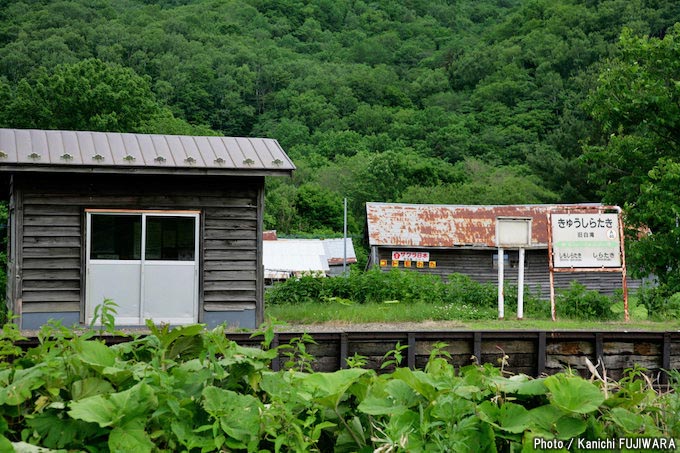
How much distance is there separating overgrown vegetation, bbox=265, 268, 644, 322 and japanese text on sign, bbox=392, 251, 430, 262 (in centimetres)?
1478

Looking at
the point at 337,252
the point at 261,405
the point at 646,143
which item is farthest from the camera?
the point at 337,252

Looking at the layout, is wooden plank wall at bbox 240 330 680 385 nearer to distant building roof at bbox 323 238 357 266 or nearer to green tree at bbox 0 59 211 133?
distant building roof at bbox 323 238 357 266

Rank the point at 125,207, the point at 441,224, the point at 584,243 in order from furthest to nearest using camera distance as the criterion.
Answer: the point at 441,224
the point at 584,243
the point at 125,207

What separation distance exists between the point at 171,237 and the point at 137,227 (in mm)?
619

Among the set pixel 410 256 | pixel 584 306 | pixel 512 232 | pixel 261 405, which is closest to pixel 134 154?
pixel 512 232

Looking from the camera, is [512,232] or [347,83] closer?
[512,232]

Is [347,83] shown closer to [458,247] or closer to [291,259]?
[291,259]

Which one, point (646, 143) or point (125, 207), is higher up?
point (646, 143)

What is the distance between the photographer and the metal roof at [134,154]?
1370 centimetres

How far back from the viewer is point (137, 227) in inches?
576

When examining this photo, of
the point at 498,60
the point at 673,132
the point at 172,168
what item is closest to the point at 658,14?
the point at 498,60

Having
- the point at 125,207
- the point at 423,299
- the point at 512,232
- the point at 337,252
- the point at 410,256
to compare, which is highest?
the point at 125,207

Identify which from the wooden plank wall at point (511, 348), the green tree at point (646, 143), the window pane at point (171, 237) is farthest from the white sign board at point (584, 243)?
the window pane at point (171, 237)

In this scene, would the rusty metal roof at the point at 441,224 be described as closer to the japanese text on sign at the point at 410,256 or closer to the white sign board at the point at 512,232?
the japanese text on sign at the point at 410,256
